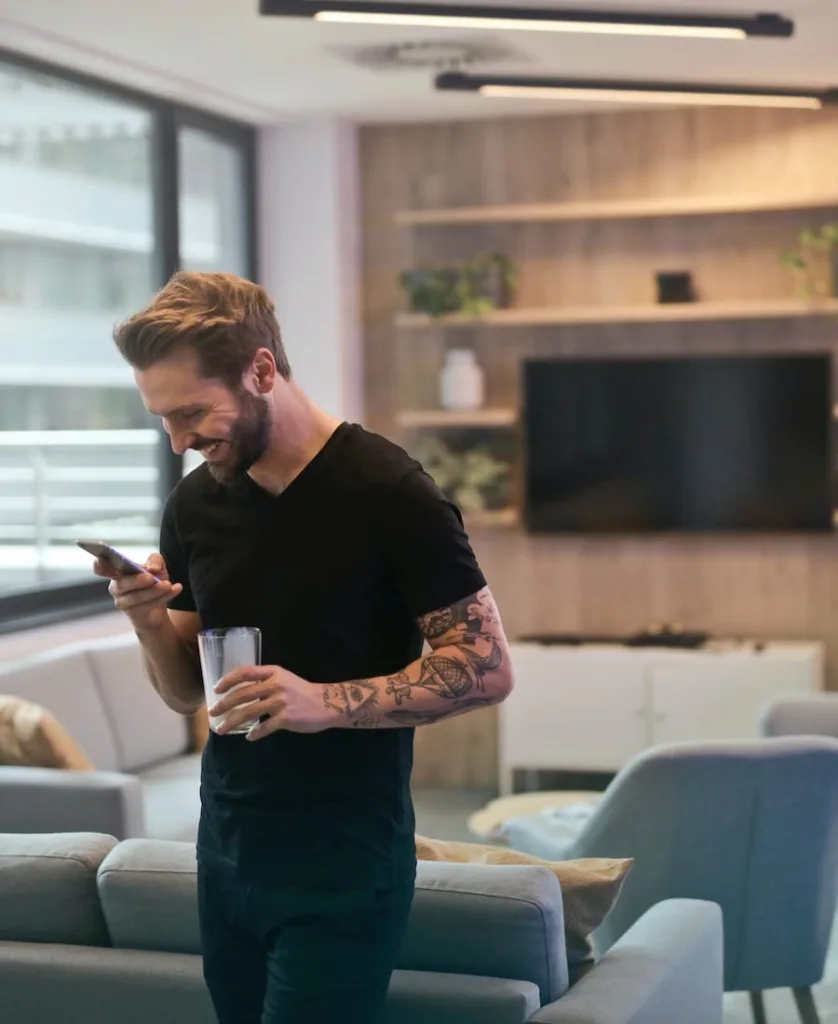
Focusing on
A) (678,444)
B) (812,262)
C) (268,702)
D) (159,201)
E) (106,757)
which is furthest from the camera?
(678,444)

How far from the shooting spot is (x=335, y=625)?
1786 millimetres

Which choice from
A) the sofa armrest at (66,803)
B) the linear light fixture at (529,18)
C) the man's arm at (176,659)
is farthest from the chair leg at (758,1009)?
the linear light fixture at (529,18)

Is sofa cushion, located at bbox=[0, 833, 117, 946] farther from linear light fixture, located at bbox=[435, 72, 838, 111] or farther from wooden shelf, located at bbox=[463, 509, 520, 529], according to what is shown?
wooden shelf, located at bbox=[463, 509, 520, 529]

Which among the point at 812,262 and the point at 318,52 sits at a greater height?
the point at 318,52

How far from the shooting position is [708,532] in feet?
20.1

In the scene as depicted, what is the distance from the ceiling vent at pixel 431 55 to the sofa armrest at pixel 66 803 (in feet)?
8.41

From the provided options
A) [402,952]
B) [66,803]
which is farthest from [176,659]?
A: [66,803]

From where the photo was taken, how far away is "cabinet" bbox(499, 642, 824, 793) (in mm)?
5730

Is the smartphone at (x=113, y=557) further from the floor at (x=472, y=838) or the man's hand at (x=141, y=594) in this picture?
the floor at (x=472, y=838)

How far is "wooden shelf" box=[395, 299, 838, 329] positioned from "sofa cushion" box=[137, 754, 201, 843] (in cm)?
205

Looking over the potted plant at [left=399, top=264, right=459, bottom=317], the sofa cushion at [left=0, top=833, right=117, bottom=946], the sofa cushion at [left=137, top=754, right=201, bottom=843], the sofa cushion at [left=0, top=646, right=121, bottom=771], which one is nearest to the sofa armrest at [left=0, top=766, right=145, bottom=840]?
the sofa cushion at [left=137, top=754, right=201, bottom=843]

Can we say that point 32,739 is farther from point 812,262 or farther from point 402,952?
point 812,262

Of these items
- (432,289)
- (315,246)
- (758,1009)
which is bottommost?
(758,1009)

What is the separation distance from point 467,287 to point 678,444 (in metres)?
1.02
